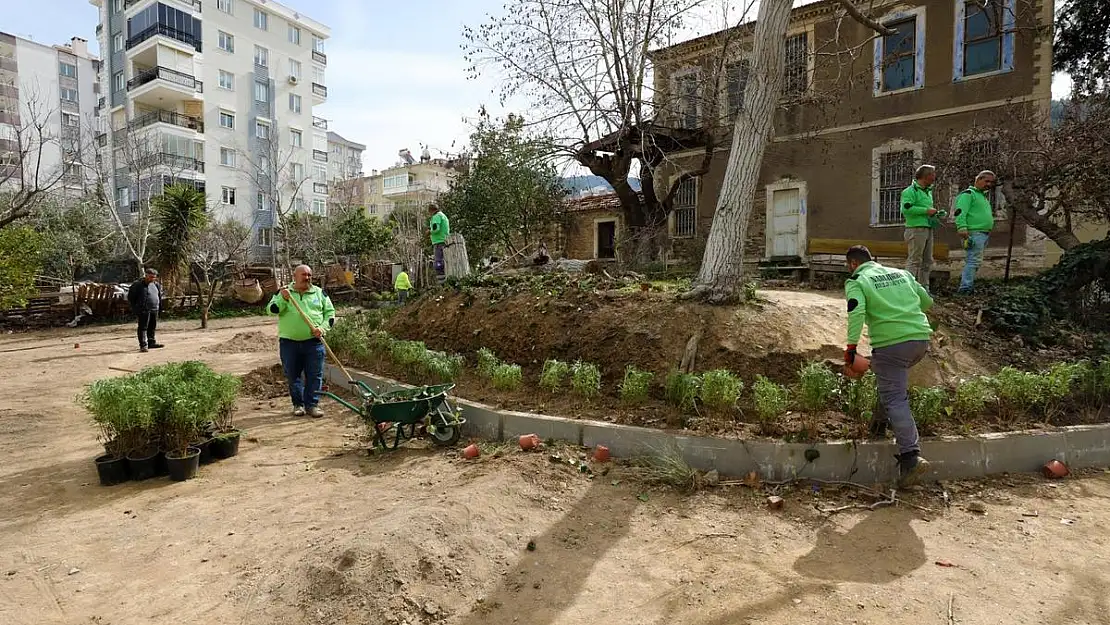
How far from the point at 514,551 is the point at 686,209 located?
17066 millimetres

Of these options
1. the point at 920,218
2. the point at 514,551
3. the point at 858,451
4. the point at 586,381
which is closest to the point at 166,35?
the point at 586,381

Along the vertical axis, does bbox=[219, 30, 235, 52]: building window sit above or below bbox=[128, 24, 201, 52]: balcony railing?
above

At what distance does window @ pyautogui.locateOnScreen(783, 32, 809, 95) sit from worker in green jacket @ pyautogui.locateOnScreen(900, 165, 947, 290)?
7.08 metres

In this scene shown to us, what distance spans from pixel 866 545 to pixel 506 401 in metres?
3.39

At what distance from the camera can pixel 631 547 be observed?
3488mm

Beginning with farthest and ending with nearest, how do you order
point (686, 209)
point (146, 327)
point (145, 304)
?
point (686, 209)
point (146, 327)
point (145, 304)

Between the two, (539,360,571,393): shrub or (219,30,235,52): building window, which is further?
(219,30,235,52): building window

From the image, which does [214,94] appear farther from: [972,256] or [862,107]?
[972,256]

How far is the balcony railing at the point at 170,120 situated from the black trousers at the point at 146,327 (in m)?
25.2

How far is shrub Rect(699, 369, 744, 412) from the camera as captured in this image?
486 centimetres

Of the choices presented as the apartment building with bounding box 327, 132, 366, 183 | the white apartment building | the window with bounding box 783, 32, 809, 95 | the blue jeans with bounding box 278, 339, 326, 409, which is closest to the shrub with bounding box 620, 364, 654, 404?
the blue jeans with bounding box 278, 339, 326, 409

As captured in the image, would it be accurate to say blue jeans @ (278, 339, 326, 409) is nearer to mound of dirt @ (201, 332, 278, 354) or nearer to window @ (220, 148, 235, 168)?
mound of dirt @ (201, 332, 278, 354)

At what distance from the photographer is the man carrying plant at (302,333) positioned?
6.60 m

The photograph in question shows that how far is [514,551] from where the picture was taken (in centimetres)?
341
